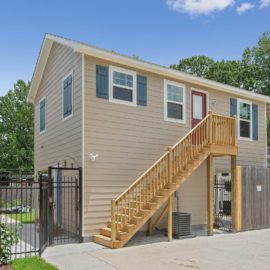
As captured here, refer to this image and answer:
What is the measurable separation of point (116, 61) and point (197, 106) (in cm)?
423

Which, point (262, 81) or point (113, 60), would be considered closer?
point (113, 60)

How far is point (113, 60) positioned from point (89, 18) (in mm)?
4125

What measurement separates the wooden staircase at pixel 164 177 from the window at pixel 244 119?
10.6 ft

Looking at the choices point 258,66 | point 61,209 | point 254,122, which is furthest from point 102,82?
point 258,66

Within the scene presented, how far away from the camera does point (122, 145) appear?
1170cm

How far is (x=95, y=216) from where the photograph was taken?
10758mm

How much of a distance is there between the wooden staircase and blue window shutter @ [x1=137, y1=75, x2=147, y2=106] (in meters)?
2.00

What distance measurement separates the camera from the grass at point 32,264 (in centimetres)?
751

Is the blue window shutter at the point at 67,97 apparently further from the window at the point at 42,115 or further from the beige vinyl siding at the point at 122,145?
the window at the point at 42,115

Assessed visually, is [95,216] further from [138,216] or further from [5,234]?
[5,234]

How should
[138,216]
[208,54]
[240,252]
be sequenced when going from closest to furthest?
[240,252] < [138,216] < [208,54]

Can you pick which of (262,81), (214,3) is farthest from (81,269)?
(262,81)

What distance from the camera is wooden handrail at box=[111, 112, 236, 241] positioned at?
33.4ft

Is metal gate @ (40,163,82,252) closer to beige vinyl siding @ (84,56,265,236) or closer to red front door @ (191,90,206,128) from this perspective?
beige vinyl siding @ (84,56,265,236)
